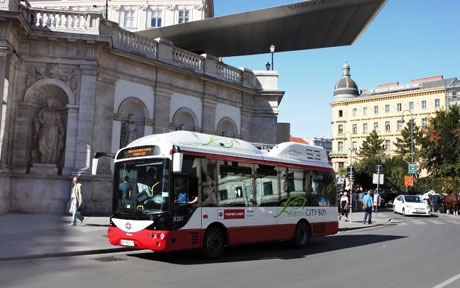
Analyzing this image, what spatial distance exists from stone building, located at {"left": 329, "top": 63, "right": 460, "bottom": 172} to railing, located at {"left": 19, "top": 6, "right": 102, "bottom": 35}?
78.0 meters

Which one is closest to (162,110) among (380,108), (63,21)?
(63,21)

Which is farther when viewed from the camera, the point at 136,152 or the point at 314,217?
the point at 314,217

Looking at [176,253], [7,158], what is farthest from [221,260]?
[7,158]

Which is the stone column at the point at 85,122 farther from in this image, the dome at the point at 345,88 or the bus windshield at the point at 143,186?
the dome at the point at 345,88

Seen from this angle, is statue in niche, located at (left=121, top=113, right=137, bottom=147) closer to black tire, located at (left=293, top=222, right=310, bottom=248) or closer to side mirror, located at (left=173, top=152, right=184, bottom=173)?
black tire, located at (left=293, top=222, right=310, bottom=248)

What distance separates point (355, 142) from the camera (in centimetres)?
10519

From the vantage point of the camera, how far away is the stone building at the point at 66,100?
1783cm

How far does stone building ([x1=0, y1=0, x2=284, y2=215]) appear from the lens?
17.8 m

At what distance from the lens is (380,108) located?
102m

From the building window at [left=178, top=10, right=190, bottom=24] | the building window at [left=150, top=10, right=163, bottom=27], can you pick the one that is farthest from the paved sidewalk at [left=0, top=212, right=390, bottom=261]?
the building window at [left=150, top=10, right=163, bottom=27]

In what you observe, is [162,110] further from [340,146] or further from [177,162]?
[340,146]

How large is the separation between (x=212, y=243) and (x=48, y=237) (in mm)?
4919

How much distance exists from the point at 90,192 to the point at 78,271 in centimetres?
1015

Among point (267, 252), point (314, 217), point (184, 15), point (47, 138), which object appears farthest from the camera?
point (184, 15)
